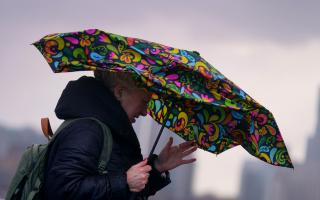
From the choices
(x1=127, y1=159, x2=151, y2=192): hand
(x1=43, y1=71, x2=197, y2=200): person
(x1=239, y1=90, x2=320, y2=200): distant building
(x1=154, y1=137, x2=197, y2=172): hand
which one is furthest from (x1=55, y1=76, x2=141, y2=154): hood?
(x1=239, y1=90, x2=320, y2=200): distant building

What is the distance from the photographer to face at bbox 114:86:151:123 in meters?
2.67

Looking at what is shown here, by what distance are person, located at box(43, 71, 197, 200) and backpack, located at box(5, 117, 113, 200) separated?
0.08 feet

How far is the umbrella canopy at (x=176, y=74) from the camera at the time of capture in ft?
8.11

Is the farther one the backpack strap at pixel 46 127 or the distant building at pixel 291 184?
the distant building at pixel 291 184

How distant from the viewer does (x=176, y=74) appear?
99.3 inches

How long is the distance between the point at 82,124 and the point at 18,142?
96.5m

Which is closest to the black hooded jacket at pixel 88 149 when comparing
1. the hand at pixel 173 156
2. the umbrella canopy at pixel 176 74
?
the umbrella canopy at pixel 176 74

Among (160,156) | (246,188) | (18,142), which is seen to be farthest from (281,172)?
(160,156)

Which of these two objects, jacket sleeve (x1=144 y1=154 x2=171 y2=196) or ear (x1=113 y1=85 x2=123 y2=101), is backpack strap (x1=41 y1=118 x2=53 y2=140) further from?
jacket sleeve (x1=144 y1=154 x2=171 y2=196)

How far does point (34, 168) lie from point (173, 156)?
0.81 m

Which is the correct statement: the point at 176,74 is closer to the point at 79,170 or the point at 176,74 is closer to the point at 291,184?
the point at 79,170

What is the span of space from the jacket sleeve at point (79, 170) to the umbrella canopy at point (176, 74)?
28 cm

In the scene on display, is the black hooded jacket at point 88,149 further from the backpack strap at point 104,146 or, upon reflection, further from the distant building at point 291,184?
the distant building at point 291,184

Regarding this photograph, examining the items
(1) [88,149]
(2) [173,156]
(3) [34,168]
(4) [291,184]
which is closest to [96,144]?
(1) [88,149]
